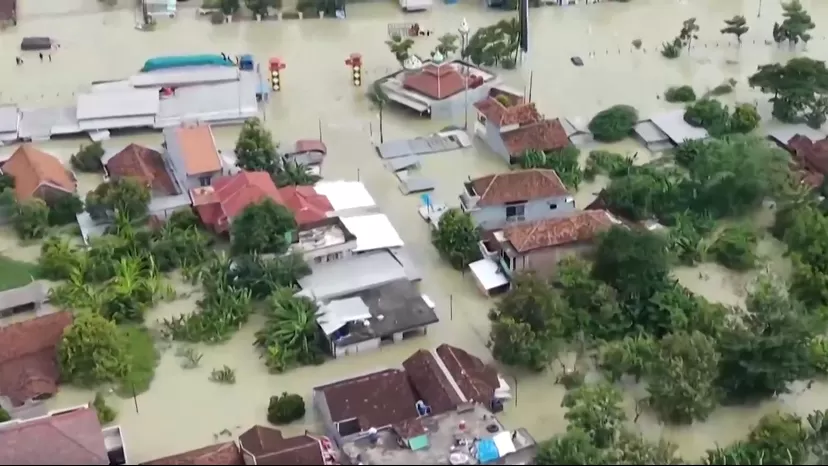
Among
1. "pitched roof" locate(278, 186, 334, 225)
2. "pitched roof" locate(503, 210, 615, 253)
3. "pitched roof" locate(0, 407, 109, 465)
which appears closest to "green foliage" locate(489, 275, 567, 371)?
"pitched roof" locate(503, 210, 615, 253)

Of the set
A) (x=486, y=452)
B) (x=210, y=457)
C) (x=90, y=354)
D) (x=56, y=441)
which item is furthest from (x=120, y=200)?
(x=486, y=452)

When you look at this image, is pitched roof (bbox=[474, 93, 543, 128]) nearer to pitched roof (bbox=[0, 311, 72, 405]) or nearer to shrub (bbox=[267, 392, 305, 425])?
shrub (bbox=[267, 392, 305, 425])

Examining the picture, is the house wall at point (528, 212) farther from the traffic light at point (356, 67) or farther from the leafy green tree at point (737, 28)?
the leafy green tree at point (737, 28)

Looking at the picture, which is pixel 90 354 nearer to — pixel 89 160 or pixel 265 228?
pixel 265 228

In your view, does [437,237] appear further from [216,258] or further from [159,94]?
[159,94]

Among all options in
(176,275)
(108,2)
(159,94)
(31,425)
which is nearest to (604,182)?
(176,275)

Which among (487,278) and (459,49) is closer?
(487,278)
